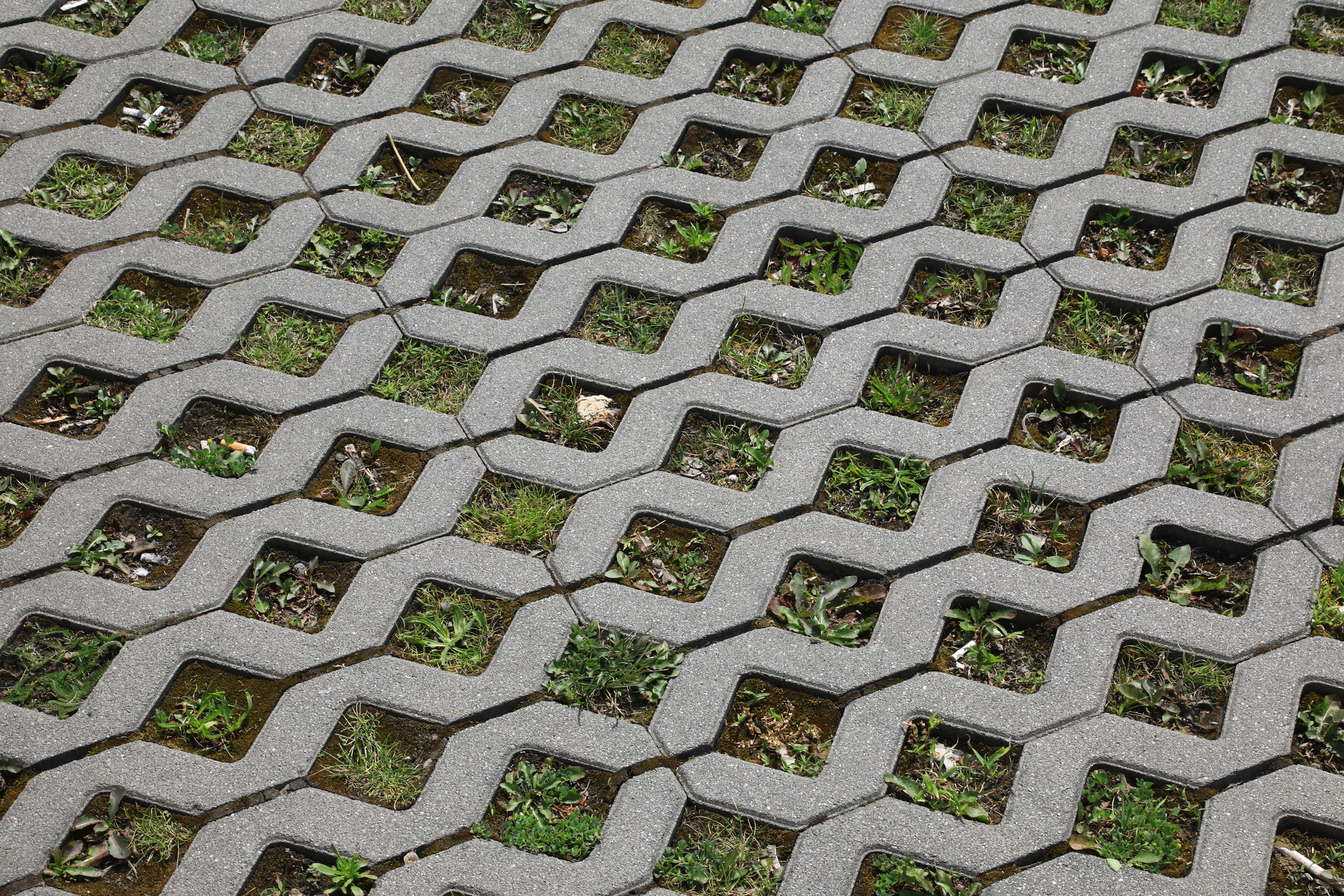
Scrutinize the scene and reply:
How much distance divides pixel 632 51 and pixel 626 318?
1.03 meters

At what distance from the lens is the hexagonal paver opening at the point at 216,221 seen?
3.25 m

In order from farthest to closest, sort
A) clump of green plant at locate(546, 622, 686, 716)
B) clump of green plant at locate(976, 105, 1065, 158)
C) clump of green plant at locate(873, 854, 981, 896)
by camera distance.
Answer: clump of green plant at locate(976, 105, 1065, 158)
clump of green plant at locate(546, 622, 686, 716)
clump of green plant at locate(873, 854, 981, 896)

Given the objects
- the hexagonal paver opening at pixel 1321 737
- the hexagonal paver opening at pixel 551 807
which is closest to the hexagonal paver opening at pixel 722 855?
the hexagonal paver opening at pixel 551 807

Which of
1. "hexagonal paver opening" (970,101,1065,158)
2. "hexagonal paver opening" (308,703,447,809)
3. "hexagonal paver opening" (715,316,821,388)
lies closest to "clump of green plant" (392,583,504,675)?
"hexagonal paver opening" (308,703,447,809)

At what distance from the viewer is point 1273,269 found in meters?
3.19

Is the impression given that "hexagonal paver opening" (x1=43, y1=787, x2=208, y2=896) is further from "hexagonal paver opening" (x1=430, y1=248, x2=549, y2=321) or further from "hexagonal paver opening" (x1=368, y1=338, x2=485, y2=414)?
"hexagonal paver opening" (x1=430, y1=248, x2=549, y2=321)

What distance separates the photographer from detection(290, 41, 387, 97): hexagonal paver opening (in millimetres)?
→ 3633

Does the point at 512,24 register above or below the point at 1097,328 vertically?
above

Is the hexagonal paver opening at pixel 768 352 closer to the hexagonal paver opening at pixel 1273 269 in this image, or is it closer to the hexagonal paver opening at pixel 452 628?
the hexagonal paver opening at pixel 452 628

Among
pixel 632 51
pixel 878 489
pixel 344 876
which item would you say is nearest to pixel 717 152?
pixel 632 51

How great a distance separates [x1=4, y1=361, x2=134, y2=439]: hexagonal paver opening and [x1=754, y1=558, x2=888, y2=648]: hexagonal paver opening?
1606 millimetres

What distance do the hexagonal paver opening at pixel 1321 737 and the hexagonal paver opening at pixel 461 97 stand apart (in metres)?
2.51

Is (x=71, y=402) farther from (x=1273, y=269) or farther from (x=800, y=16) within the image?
(x=1273, y=269)

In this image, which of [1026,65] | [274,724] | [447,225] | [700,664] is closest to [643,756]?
[700,664]
